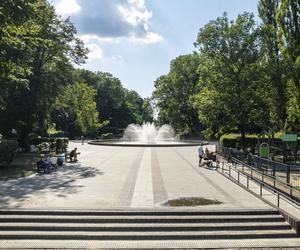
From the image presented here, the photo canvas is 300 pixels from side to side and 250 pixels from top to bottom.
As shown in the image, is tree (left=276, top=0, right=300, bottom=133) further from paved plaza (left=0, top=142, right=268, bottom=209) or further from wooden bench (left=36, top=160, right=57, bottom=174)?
wooden bench (left=36, top=160, right=57, bottom=174)

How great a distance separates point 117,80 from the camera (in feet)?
391

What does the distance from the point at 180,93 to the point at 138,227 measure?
66412 mm

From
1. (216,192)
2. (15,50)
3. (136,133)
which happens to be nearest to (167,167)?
(216,192)

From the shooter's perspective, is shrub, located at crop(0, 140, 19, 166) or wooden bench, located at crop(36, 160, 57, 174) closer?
wooden bench, located at crop(36, 160, 57, 174)

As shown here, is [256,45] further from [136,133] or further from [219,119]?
[136,133]

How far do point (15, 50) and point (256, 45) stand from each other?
21.1m

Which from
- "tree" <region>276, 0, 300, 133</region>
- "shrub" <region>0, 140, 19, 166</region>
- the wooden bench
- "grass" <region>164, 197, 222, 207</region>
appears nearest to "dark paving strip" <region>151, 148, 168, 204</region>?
"grass" <region>164, 197, 222, 207</region>

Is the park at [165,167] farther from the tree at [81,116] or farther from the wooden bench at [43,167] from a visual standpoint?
the tree at [81,116]

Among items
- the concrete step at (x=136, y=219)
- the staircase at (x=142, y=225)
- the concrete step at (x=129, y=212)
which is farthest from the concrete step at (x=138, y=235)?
the concrete step at (x=129, y=212)

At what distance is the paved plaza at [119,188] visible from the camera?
14.6 meters

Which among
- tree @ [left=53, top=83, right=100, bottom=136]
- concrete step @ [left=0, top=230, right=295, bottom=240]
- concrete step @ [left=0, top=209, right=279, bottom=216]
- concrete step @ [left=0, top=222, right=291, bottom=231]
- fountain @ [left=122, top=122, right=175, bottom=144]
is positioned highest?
tree @ [left=53, top=83, right=100, bottom=136]

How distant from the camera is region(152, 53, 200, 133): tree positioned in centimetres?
7688

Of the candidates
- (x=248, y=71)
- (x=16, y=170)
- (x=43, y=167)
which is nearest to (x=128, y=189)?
(x=43, y=167)

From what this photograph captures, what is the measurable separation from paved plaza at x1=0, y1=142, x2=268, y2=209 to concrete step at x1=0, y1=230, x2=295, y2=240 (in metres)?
1.88
